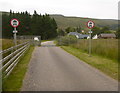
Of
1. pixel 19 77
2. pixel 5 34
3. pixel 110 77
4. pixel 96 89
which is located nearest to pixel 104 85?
pixel 96 89

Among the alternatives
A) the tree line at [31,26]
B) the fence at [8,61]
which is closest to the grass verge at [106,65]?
the fence at [8,61]

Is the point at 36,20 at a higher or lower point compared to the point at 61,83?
higher

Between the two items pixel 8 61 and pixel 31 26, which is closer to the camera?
pixel 8 61

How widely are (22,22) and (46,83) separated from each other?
220ft

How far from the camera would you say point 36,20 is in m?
70.8

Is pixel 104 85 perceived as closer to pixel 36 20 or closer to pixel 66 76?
pixel 66 76

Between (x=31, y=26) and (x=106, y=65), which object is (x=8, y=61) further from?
(x=31, y=26)

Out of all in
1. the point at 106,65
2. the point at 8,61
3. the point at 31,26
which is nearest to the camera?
the point at 8,61

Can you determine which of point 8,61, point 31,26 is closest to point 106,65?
point 8,61

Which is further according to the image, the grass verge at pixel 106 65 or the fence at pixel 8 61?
the grass verge at pixel 106 65

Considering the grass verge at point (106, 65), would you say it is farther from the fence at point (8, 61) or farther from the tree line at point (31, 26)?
the tree line at point (31, 26)

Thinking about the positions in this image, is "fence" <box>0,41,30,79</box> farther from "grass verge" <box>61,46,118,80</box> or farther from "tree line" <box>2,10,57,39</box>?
"tree line" <box>2,10,57,39</box>

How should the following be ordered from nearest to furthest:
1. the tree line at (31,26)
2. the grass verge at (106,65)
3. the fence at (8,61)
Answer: the fence at (8,61)
the grass verge at (106,65)
the tree line at (31,26)

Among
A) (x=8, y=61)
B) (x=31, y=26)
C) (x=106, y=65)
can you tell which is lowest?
(x=106, y=65)
